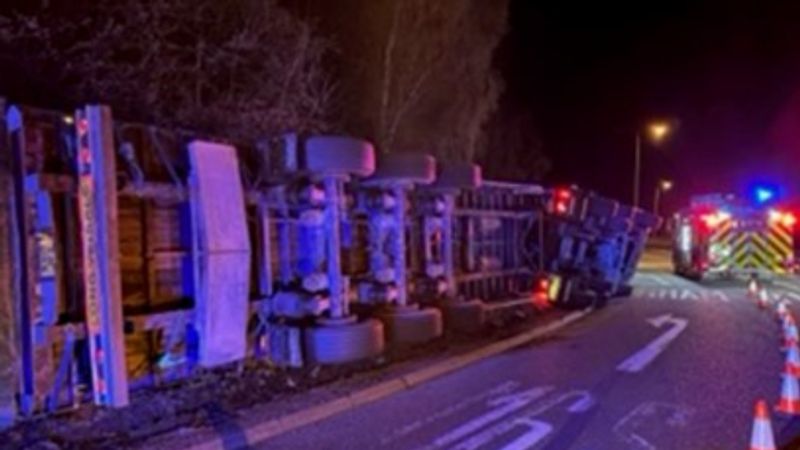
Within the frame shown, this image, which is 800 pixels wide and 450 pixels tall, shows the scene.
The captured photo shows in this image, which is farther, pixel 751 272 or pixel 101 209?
pixel 751 272

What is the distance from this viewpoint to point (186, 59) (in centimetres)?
1141

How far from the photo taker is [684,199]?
7175 centimetres

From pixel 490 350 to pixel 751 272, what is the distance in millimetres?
15569

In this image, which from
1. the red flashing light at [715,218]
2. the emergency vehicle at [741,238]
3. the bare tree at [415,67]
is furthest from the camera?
the red flashing light at [715,218]

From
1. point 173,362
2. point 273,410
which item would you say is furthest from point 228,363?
point 273,410

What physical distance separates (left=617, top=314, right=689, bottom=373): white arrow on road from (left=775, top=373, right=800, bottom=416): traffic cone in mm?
2322

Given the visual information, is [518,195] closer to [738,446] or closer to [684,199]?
[738,446]

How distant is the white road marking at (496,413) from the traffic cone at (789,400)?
2.29m

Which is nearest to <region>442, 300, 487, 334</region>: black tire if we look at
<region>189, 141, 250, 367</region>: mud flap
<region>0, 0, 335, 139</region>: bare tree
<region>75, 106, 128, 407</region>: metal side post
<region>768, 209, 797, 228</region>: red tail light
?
<region>0, 0, 335, 139</region>: bare tree

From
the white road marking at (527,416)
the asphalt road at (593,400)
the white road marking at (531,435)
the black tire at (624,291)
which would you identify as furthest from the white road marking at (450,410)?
the black tire at (624,291)

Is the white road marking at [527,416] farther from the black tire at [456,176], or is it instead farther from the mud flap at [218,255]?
the black tire at [456,176]

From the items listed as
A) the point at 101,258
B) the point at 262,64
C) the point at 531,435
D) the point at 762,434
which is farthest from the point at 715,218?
the point at 101,258

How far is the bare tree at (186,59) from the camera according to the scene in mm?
9844

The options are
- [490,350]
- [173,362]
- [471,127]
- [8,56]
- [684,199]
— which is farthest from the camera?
[684,199]
